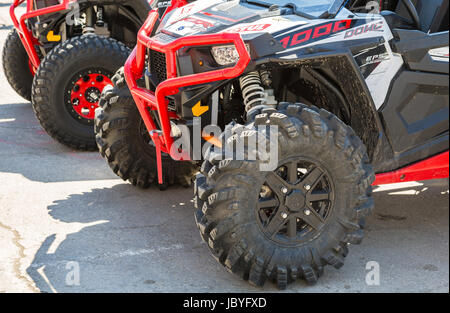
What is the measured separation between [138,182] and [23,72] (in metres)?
3.66

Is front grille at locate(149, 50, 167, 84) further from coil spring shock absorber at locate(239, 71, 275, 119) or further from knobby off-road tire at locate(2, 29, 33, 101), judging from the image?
knobby off-road tire at locate(2, 29, 33, 101)

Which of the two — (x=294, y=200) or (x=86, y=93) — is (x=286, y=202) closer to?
(x=294, y=200)

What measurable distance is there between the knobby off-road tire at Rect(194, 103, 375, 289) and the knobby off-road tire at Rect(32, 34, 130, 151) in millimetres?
3381

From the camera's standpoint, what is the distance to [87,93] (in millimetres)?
7496

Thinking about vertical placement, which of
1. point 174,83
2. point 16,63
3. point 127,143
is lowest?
point 16,63

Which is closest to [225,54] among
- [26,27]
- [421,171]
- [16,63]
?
[421,171]

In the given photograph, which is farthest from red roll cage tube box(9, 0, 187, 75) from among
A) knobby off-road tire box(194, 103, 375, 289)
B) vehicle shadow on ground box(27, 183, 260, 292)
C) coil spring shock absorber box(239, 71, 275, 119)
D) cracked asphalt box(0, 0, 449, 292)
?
knobby off-road tire box(194, 103, 375, 289)

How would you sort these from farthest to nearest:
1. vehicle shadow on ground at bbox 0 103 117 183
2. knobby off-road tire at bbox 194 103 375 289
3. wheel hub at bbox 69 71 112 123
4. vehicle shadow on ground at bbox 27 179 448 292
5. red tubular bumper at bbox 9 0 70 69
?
red tubular bumper at bbox 9 0 70 69, wheel hub at bbox 69 71 112 123, vehicle shadow on ground at bbox 0 103 117 183, vehicle shadow on ground at bbox 27 179 448 292, knobby off-road tire at bbox 194 103 375 289

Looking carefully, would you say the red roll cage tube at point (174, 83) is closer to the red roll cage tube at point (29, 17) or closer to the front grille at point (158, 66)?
the front grille at point (158, 66)

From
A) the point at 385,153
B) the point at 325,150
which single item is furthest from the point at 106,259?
the point at 385,153

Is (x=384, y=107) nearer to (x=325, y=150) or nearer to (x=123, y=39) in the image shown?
(x=325, y=150)

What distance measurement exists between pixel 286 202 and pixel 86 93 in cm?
380

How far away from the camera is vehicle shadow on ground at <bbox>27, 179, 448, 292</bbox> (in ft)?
14.4

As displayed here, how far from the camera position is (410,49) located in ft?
14.7
